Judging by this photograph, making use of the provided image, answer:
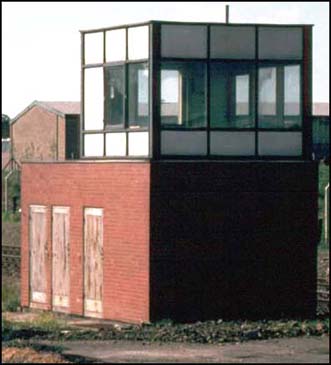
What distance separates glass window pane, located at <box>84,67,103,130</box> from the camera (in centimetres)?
2398

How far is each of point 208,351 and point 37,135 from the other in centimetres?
4794

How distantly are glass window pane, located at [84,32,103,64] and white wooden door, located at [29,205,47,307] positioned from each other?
3.30 meters

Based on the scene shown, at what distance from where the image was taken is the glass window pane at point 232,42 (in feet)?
73.8

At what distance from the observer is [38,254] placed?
83.7 ft

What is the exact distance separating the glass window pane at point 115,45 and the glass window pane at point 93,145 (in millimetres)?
1569

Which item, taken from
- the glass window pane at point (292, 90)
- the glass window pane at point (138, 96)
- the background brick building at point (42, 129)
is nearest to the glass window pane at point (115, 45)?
the glass window pane at point (138, 96)

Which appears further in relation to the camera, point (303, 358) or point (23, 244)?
point (23, 244)

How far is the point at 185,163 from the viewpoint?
71.8 feet

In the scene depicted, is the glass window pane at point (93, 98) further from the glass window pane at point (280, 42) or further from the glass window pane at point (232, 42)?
the glass window pane at point (280, 42)

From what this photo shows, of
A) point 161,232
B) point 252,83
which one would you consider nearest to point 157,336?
point 161,232

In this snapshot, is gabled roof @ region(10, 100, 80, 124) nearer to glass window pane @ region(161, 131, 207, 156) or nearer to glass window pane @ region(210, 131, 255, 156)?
glass window pane @ region(210, 131, 255, 156)

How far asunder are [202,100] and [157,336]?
5467mm

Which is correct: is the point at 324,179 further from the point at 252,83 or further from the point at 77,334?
the point at 77,334

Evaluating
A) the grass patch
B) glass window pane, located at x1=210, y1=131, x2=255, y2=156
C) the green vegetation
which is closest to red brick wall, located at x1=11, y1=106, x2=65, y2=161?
the grass patch
